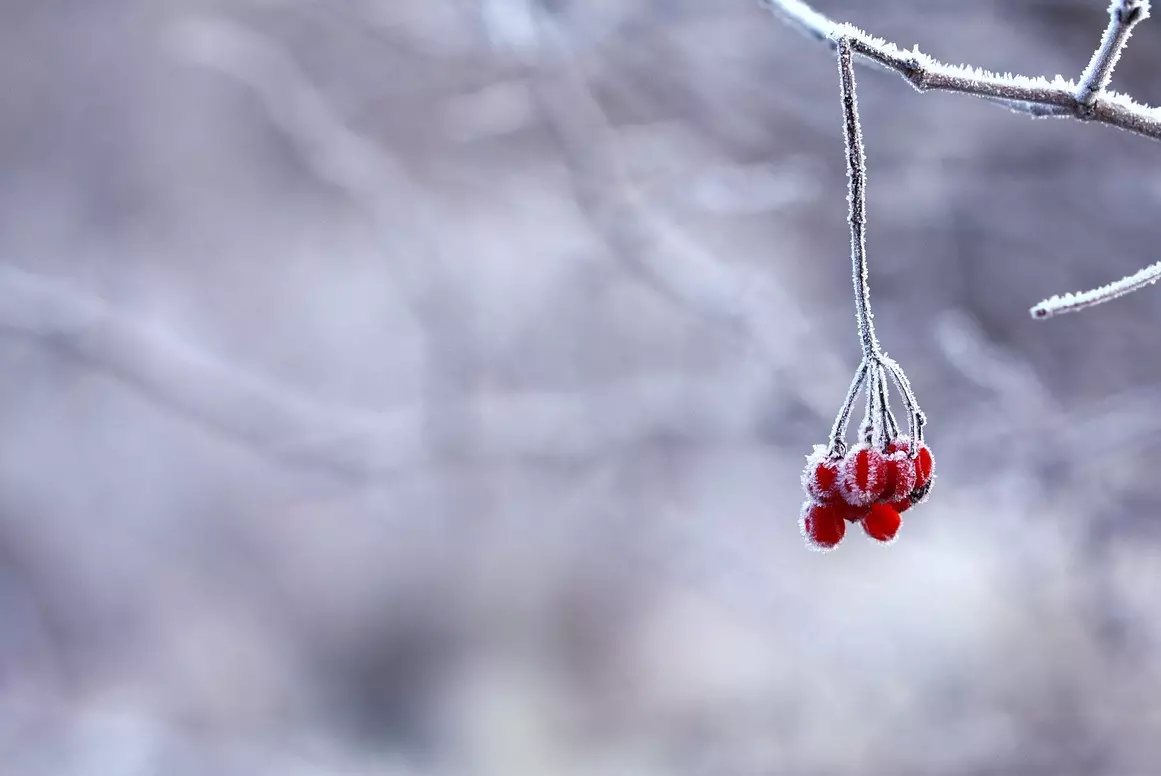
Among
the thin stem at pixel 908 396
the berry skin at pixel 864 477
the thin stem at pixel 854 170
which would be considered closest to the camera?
the thin stem at pixel 854 170

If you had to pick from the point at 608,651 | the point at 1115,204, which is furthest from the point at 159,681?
the point at 1115,204

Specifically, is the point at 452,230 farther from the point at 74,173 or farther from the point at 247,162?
the point at 74,173

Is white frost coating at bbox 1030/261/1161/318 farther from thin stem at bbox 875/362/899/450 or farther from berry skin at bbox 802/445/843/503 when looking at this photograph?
berry skin at bbox 802/445/843/503

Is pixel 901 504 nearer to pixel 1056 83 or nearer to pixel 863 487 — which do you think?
pixel 863 487

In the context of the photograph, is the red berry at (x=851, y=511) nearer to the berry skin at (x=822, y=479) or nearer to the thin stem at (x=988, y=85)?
the berry skin at (x=822, y=479)

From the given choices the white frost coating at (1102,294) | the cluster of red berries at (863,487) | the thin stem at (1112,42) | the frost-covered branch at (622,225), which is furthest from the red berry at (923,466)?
the frost-covered branch at (622,225)

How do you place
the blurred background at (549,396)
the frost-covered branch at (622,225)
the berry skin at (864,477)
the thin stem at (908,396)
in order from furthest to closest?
the blurred background at (549,396) < the frost-covered branch at (622,225) < the berry skin at (864,477) < the thin stem at (908,396)
